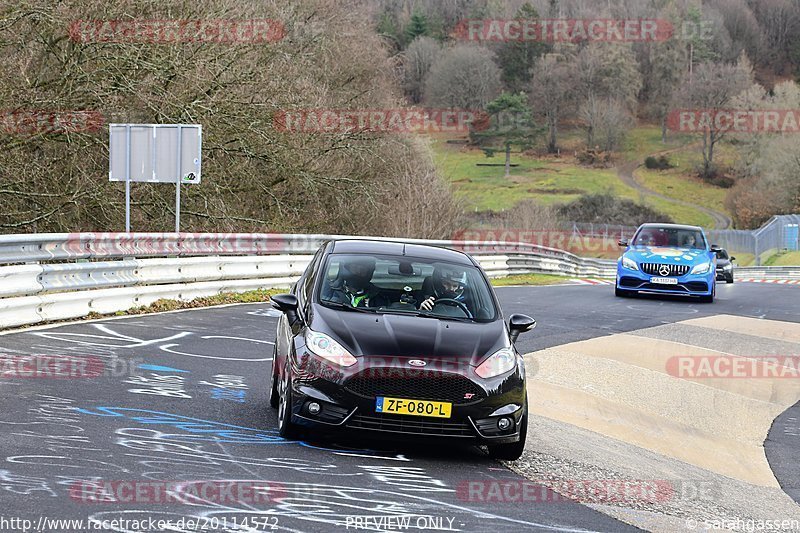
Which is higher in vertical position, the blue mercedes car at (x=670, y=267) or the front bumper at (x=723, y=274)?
the blue mercedes car at (x=670, y=267)

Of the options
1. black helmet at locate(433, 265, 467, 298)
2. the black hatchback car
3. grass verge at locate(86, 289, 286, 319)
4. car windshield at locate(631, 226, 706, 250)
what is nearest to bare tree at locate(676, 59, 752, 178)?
car windshield at locate(631, 226, 706, 250)

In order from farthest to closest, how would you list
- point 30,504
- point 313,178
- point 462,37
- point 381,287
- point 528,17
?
point 528,17 → point 462,37 → point 313,178 → point 381,287 → point 30,504

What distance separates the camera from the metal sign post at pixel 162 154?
62.4 ft

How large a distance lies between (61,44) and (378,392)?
16793 millimetres

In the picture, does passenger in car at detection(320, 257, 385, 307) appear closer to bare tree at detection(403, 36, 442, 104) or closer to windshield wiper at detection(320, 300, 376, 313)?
windshield wiper at detection(320, 300, 376, 313)

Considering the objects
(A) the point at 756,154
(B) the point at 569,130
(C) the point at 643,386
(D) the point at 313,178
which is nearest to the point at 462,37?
(B) the point at 569,130

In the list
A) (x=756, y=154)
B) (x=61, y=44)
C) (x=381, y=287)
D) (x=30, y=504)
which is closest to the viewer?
(x=30, y=504)

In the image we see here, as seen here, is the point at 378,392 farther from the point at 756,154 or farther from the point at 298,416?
the point at 756,154

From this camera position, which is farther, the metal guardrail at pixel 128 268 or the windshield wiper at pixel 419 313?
the metal guardrail at pixel 128 268

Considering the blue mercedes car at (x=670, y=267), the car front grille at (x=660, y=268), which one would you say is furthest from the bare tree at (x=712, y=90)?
the car front grille at (x=660, y=268)

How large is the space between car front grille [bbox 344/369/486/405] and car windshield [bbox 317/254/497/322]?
1.00 metres

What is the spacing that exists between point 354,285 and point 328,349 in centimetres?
110

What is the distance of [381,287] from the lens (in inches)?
338

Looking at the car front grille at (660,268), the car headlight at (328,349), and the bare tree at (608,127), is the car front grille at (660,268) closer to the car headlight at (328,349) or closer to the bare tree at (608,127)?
the car headlight at (328,349)
